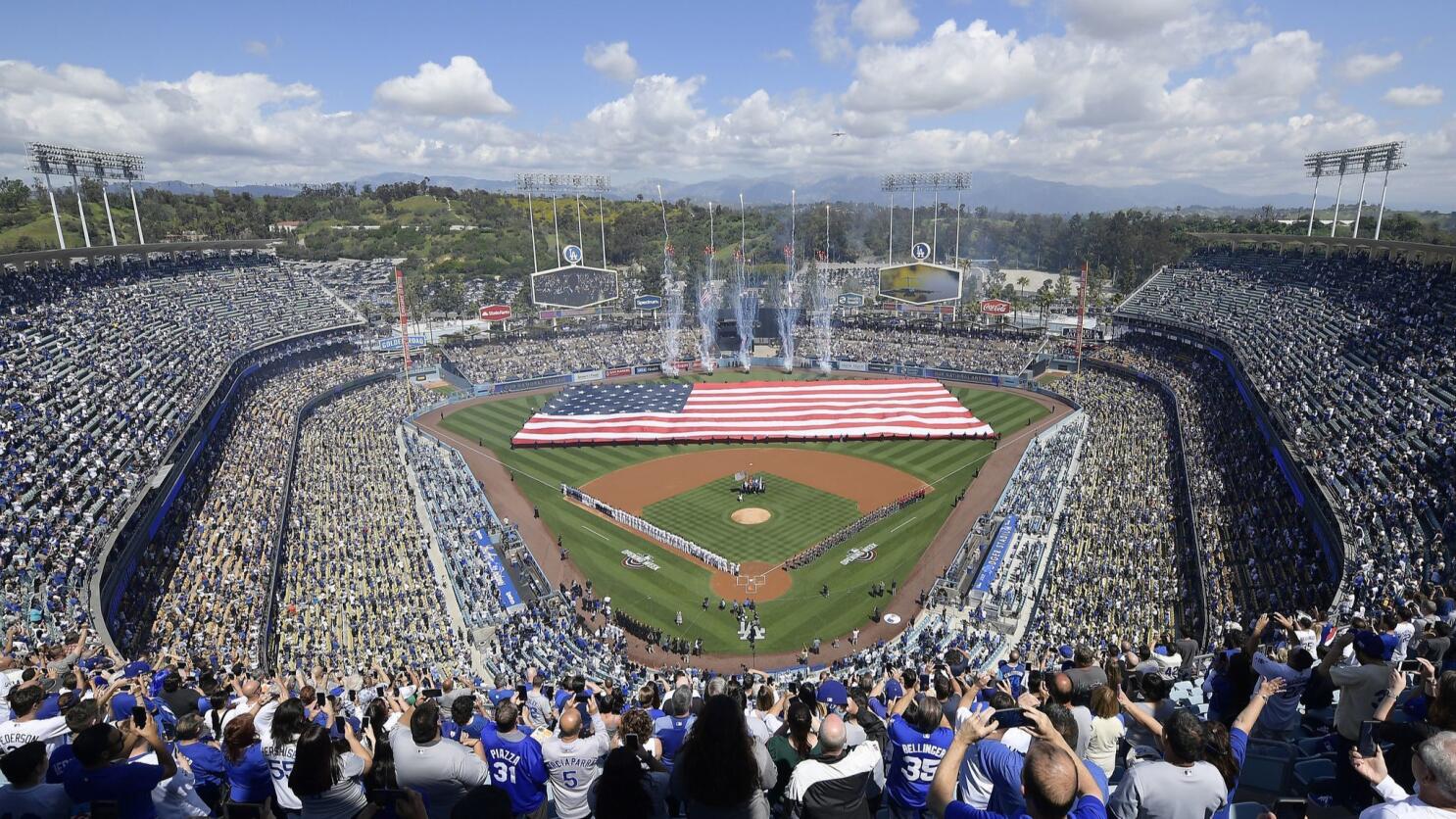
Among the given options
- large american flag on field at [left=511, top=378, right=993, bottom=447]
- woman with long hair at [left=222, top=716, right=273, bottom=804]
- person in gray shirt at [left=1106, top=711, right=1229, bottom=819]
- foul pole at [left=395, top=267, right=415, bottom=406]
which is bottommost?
large american flag on field at [left=511, top=378, right=993, bottom=447]

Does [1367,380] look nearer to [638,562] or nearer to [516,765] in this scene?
[638,562]

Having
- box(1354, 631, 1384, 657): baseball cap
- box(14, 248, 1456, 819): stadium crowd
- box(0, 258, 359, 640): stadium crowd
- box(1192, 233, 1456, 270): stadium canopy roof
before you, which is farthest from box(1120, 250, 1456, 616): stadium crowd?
box(0, 258, 359, 640): stadium crowd

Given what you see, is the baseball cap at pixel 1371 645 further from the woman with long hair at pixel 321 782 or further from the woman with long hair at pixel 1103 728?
the woman with long hair at pixel 321 782

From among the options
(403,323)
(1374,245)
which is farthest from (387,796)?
(1374,245)

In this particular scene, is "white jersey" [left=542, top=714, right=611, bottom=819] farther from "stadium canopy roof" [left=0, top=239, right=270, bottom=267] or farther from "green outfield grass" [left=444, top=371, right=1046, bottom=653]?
"stadium canopy roof" [left=0, top=239, right=270, bottom=267]

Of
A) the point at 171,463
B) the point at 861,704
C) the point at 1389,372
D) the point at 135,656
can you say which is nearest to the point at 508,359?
the point at 171,463
